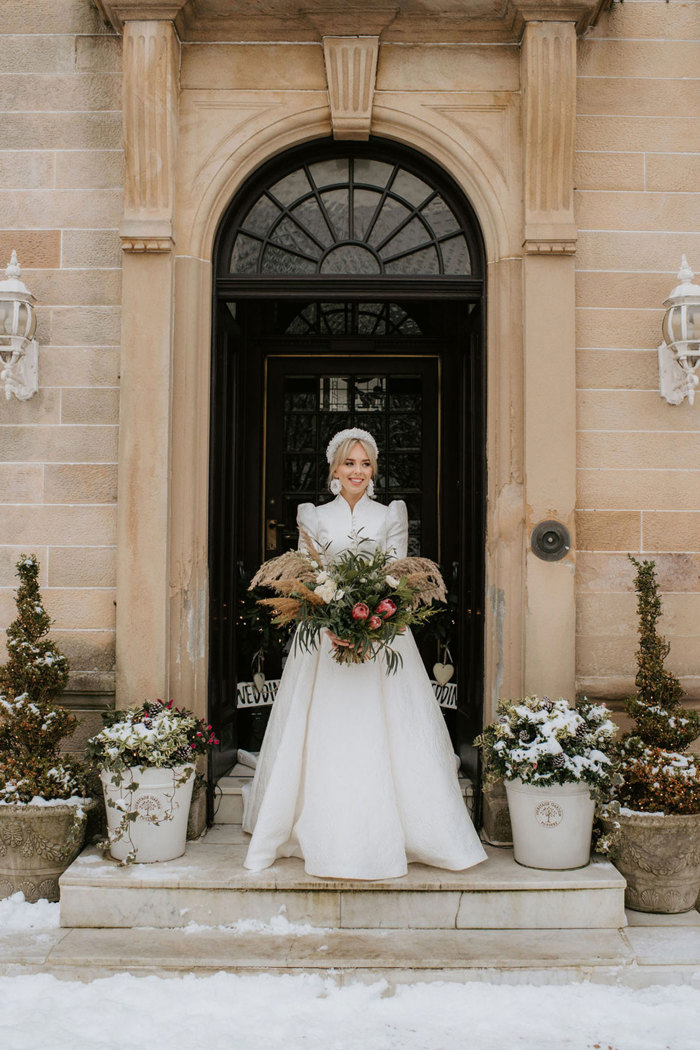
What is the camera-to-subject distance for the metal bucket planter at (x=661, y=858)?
13.4 feet

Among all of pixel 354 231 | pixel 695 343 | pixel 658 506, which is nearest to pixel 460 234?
pixel 354 231

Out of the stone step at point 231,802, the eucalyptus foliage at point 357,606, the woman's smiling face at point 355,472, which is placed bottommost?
the stone step at point 231,802

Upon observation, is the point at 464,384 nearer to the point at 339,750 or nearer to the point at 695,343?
the point at 695,343

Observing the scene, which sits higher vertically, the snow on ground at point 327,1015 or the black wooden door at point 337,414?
the black wooden door at point 337,414

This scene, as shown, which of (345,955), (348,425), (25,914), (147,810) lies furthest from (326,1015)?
(348,425)

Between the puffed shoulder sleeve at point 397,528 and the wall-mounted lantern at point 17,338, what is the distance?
199 centimetres

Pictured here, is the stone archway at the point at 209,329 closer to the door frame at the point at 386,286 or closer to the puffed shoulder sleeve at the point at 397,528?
the door frame at the point at 386,286

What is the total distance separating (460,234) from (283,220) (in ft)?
3.21

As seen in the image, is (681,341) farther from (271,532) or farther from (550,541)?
(271,532)

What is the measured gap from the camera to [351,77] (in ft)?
15.6

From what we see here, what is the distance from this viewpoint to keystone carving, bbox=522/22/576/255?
15.1 feet

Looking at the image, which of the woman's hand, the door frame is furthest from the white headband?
the woman's hand

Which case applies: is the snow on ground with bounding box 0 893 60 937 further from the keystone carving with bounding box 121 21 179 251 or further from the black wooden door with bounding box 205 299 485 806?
the keystone carving with bounding box 121 21 179 251

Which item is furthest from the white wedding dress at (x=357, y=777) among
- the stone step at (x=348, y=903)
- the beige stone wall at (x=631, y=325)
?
the beige stone wall at (x=631, y=325)
